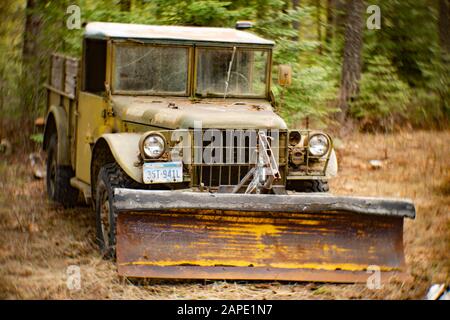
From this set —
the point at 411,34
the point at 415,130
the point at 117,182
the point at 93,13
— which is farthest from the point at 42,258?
the point at 411,34

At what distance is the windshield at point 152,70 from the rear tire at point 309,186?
1313 mm

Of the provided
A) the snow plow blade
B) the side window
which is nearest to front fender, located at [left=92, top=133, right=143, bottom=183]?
the snow plow blade

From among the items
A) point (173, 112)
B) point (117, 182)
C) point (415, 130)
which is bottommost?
point (415, 130)

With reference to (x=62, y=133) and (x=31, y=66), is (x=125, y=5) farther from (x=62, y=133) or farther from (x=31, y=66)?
(x=62, y=133)

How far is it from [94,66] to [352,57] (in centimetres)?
691

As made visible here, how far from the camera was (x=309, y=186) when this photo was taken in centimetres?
748


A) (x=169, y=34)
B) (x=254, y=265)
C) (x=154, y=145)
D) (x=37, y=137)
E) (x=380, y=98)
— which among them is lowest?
(x=37, y=137)

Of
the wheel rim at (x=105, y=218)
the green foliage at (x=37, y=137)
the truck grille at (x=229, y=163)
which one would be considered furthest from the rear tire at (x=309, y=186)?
the green foliage at (x=37, y=137)

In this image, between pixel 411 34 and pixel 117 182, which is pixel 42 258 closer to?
pixel 117 182

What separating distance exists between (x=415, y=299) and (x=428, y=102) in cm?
940

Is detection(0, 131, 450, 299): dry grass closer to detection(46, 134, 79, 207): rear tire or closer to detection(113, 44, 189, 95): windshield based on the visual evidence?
detection(46, 134, 79, 207): rear tire

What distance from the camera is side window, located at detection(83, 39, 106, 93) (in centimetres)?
850

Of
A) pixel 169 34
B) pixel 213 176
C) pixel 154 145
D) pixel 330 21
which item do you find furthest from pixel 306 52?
pixel 330 21

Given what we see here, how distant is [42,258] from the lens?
7258 millimetres
